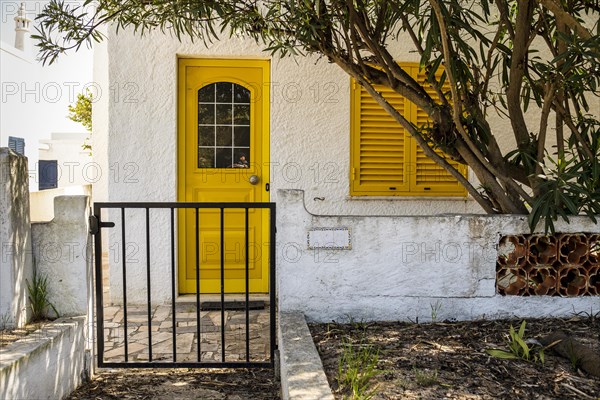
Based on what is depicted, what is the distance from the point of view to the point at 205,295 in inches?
263

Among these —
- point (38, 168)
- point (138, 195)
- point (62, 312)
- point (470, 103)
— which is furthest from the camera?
Answer: point (38, 168)

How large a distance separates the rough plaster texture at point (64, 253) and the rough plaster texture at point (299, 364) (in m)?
1.44

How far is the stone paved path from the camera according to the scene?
4.94 m

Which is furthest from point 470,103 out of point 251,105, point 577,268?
point 251,105

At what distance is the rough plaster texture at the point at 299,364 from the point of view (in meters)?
2.97

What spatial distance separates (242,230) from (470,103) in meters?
3.04

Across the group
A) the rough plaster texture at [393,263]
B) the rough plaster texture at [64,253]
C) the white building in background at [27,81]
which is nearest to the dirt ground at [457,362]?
the rough plaster texture at [393,263]

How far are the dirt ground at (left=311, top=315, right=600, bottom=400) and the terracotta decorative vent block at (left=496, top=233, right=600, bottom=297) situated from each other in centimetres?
23

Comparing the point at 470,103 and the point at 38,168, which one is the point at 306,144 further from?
the point at 38,168

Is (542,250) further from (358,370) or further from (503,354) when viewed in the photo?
(358,370)

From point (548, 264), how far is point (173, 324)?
108 inches

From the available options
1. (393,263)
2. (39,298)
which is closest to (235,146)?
(393,263)

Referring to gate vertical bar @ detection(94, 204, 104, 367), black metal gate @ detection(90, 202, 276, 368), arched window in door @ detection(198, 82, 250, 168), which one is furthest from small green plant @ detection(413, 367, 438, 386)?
arched window in door @ detection(198, 82, 250, 168)

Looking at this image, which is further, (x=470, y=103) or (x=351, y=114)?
(x=351, y=114)
